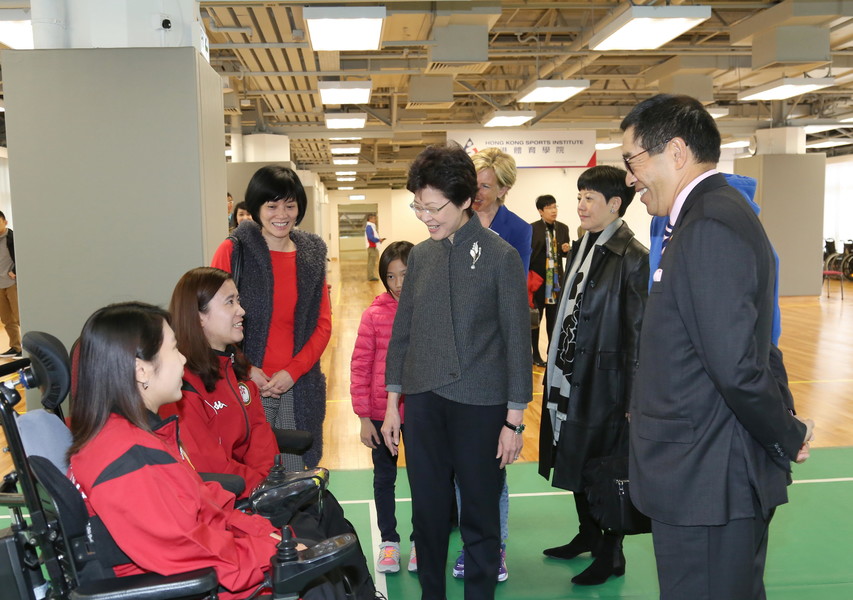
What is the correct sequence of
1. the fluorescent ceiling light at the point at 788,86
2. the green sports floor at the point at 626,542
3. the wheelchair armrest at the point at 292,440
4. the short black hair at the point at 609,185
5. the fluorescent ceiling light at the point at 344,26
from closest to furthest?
the wheelchair armrest at the point at 292,440 < the short black hair at the point at 609,185 < the green sports floor at the point at 626,542 < the fluorescent ceiling light at the point at 344,26 < the fluorescent ceiling light at the point at 788,86

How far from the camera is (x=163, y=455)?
1.74 meters

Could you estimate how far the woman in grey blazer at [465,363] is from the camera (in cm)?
234

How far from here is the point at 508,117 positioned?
38.2 feet

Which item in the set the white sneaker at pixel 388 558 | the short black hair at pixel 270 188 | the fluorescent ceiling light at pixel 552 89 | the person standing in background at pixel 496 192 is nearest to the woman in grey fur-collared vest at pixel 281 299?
the short black hair at pixel 270 188

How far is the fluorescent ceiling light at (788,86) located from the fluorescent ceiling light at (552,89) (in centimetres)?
242

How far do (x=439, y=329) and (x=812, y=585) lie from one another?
1931 millimetres

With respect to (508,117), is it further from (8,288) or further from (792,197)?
(8,288)

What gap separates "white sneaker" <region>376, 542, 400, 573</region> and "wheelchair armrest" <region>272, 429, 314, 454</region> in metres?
0.67

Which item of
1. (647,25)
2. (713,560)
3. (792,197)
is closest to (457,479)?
(713,560)

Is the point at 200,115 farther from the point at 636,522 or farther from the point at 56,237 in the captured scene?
the point at 636,522

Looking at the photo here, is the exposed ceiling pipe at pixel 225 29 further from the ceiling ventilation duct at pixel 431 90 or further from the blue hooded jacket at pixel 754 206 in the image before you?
the blue hooded jacket at pixel 754 206

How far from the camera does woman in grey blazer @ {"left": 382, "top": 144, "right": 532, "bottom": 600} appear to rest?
234 centimetres

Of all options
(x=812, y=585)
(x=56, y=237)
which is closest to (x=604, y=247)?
(x=812, y=585)

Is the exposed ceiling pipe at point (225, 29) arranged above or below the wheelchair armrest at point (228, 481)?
above
